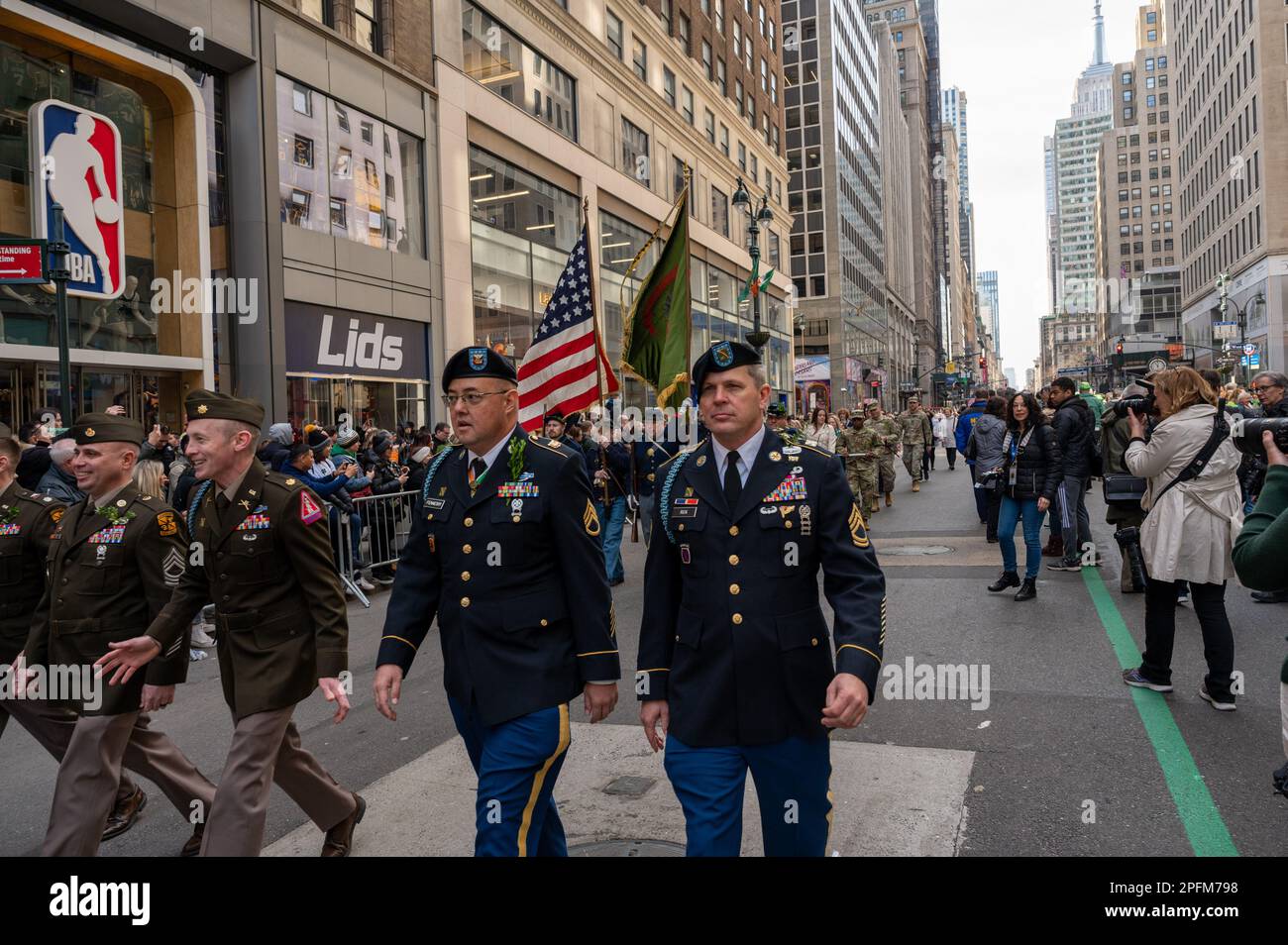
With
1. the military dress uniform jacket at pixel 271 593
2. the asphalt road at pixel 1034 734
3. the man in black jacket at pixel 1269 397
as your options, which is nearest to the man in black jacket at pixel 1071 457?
the asphalt road at pixel 1034 734

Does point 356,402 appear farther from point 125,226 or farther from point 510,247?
point 510,247

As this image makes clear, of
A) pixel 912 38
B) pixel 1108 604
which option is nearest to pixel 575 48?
pixel 1108 604

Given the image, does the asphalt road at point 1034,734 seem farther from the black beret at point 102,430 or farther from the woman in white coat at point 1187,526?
the black beret at point 102,430

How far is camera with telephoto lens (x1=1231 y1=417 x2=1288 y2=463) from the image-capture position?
105 inches

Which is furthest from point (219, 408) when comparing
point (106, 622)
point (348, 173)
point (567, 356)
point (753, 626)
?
point (348, 173)

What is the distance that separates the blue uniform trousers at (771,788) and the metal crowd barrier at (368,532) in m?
8.45

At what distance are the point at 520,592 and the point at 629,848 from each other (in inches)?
56.1

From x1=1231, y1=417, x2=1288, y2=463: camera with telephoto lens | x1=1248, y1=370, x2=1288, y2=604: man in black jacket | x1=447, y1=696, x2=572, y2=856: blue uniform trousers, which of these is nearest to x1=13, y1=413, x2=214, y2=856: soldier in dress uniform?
x1=447, y1=696, x2=572, y2=856: blue uniform trousers

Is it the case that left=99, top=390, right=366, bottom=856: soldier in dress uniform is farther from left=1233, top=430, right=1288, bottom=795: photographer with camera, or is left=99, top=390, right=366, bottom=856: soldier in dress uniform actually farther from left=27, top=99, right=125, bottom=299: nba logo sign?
left=27, top=99, right=125, bottom=299: nba logo sign

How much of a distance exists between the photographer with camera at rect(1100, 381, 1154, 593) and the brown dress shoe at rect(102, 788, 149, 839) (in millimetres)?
7360

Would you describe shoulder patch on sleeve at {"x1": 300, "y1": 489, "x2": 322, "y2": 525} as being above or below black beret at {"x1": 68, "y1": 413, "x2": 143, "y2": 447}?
below

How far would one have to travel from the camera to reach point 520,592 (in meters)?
3.20
